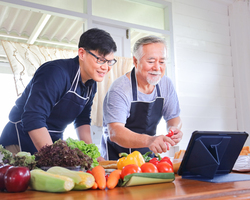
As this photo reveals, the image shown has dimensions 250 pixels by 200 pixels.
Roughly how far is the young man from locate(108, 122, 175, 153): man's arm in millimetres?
335

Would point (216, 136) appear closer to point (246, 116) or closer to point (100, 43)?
point (100, 43)

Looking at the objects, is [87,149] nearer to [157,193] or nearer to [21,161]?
[21,161]

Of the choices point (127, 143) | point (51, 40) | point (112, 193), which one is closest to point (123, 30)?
point (51, 40)

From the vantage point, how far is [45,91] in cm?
176

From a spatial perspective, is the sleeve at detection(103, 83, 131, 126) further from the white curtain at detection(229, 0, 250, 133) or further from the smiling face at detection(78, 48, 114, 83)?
the white curtain at detection(229, 0, 250, 133)

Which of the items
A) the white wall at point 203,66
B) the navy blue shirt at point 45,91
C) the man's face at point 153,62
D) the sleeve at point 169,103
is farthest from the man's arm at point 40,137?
the white wall at point 203,66

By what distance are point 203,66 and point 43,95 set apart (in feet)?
12.4

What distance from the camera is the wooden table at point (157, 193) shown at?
35.7 inches

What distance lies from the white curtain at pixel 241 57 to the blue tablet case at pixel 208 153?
398 cm

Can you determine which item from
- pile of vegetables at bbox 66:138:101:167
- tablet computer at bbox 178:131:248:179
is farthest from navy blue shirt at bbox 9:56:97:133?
tablet computer at bbox 178:131:248:179

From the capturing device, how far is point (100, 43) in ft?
6.45

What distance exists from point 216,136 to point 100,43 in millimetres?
1082

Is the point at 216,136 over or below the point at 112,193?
over

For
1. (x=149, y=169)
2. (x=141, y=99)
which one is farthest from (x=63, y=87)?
(x=149, y=169)
